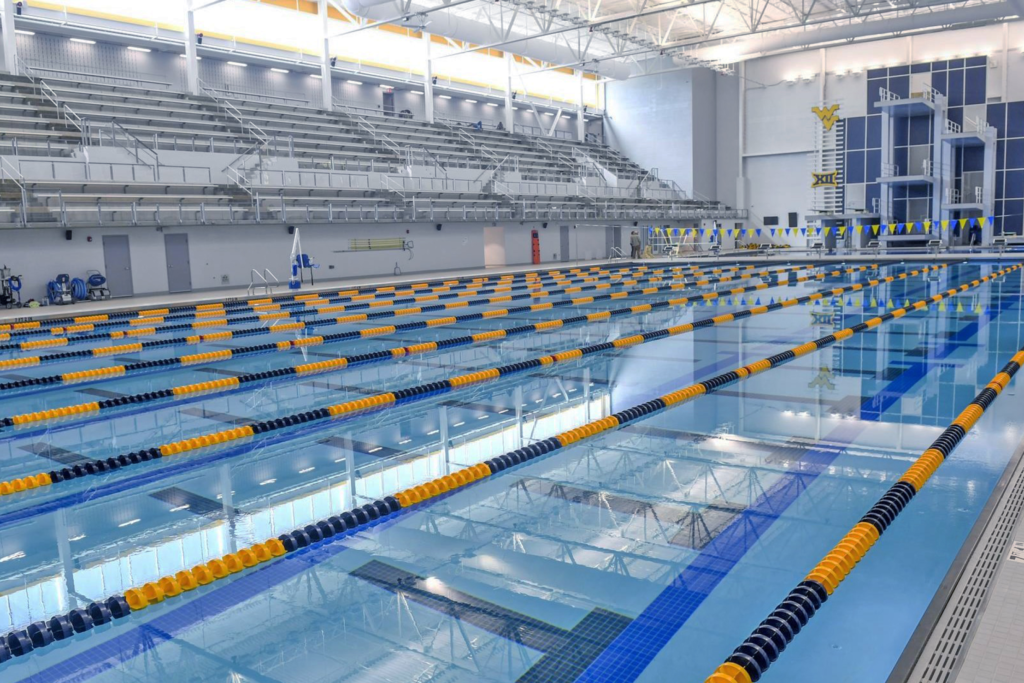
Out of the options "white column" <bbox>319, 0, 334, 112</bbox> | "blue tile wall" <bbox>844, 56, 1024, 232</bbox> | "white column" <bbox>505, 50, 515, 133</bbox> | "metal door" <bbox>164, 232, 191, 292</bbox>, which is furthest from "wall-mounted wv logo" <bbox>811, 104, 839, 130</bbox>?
"metal door" <bbox>164, 232, 191, 292</bbox>

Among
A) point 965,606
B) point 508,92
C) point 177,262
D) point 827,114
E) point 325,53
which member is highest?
point 325,53

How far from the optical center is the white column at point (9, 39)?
54.1 ft

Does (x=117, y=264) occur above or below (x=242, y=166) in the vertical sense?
below

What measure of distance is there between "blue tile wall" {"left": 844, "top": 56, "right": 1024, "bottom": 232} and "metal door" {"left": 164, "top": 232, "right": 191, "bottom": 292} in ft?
72.2

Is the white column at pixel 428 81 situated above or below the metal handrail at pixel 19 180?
above

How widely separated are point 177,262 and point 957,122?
2550 centimetres

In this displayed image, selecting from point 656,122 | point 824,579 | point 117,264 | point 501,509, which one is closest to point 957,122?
point 656,122

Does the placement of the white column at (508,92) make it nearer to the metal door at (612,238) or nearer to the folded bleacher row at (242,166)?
the folded bleacher row at (242,166)

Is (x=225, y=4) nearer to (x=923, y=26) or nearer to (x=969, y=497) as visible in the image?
(x=923, y=26)

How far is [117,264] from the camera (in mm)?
15266

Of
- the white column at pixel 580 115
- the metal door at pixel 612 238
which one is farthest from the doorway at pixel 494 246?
the white column at pixel 580 115

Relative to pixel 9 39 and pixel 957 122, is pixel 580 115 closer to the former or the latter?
pixel 957 122

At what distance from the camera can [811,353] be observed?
25.1ft

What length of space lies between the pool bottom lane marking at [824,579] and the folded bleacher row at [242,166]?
14.0m
